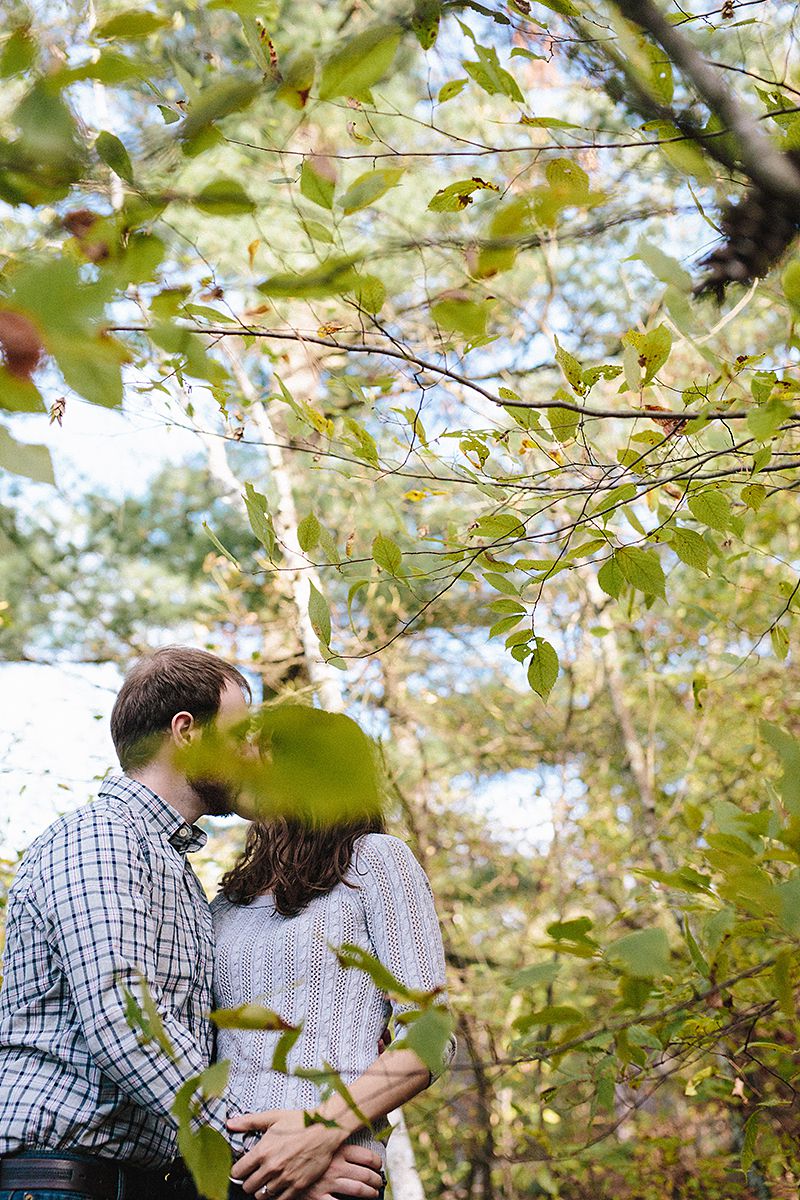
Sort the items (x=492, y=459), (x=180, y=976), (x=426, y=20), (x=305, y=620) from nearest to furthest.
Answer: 1. (x=426, y=20)
2. (x=180, y=976)
3. (x=492, y=459)
4. (x=305, y=620)

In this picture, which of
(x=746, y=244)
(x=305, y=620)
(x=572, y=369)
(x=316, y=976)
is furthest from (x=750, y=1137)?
(x=305, y=620)

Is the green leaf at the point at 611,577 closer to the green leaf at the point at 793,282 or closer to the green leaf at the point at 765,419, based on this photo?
the green leaf at the point at 765,419

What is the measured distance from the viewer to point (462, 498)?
4766 mm

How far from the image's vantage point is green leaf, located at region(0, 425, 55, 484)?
19.2 inches

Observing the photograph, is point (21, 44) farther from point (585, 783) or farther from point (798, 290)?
point (585, 783)

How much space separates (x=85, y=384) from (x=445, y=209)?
79 cm

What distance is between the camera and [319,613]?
1080mm

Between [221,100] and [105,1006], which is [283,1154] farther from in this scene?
[221,100]

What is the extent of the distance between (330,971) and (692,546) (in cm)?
85

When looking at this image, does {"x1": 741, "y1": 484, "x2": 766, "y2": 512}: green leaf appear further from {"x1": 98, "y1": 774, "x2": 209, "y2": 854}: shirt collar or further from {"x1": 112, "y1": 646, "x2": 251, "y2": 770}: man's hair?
{"x1": 98, "y1": 774, "x2": 209, "y2": 854}: shirt collar

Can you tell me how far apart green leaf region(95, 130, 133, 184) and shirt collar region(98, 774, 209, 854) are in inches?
42.6

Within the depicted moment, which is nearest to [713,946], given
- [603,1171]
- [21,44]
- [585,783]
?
[21,44]

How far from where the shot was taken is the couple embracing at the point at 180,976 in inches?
51.0

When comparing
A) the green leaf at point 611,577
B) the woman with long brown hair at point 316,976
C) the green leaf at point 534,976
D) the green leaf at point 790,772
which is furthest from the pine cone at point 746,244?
the woman with long brown hair at point 316,976
